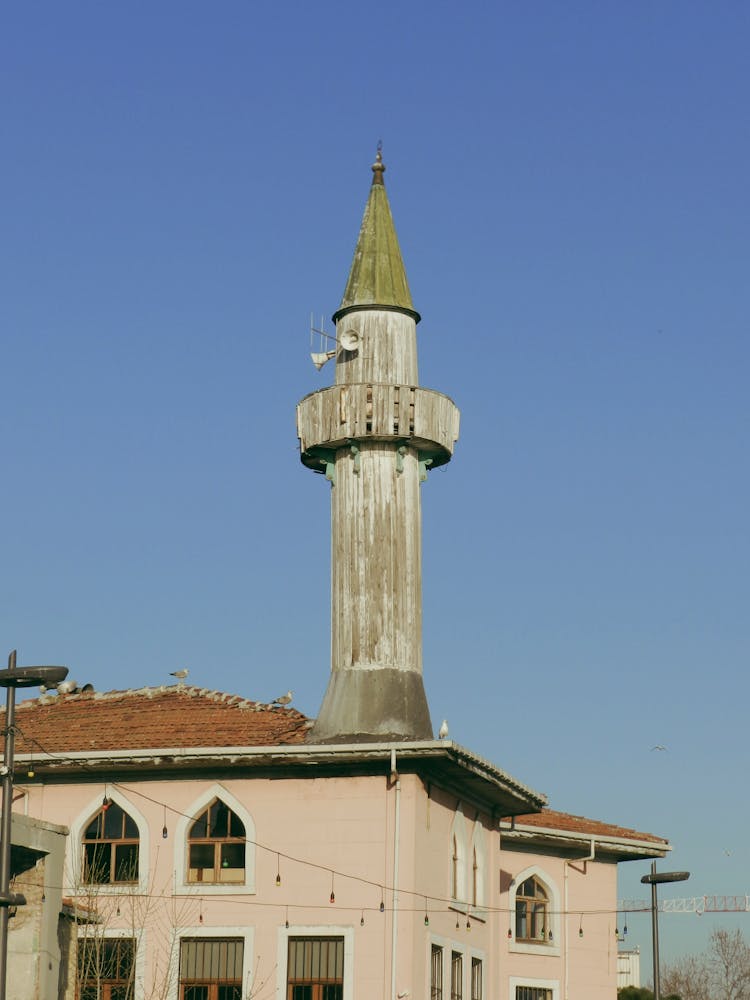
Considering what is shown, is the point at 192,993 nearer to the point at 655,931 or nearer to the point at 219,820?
the point at 219,820

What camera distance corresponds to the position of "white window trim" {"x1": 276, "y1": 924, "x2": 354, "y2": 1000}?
122 feet

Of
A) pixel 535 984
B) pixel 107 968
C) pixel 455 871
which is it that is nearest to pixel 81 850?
pixel 107 968

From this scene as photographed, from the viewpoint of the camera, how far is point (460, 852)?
40.7m

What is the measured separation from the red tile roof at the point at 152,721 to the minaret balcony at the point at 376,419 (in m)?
6.39

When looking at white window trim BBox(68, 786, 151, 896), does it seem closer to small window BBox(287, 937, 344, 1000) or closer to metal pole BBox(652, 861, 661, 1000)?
small window BBox(287, 937, 344, 1000)

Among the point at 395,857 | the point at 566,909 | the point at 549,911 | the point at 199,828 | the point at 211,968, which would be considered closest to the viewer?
the point at 395,857

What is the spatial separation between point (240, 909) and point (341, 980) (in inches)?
105

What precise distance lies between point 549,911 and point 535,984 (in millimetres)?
2020

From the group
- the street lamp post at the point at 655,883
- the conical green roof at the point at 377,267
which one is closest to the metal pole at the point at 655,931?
the street lamp post at the point at 655,883

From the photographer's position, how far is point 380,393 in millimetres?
42844

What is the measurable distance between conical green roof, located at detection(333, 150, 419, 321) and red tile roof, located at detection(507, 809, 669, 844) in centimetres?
1352

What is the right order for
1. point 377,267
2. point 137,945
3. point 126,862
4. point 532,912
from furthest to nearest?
point 532,912
point 377,267
point 126,862
point 137,945

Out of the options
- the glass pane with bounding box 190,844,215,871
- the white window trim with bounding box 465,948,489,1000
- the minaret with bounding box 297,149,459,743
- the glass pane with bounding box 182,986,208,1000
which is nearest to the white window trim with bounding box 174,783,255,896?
the glass pane with bounding box 190,844,215,871

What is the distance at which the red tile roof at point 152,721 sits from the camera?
3988cm
